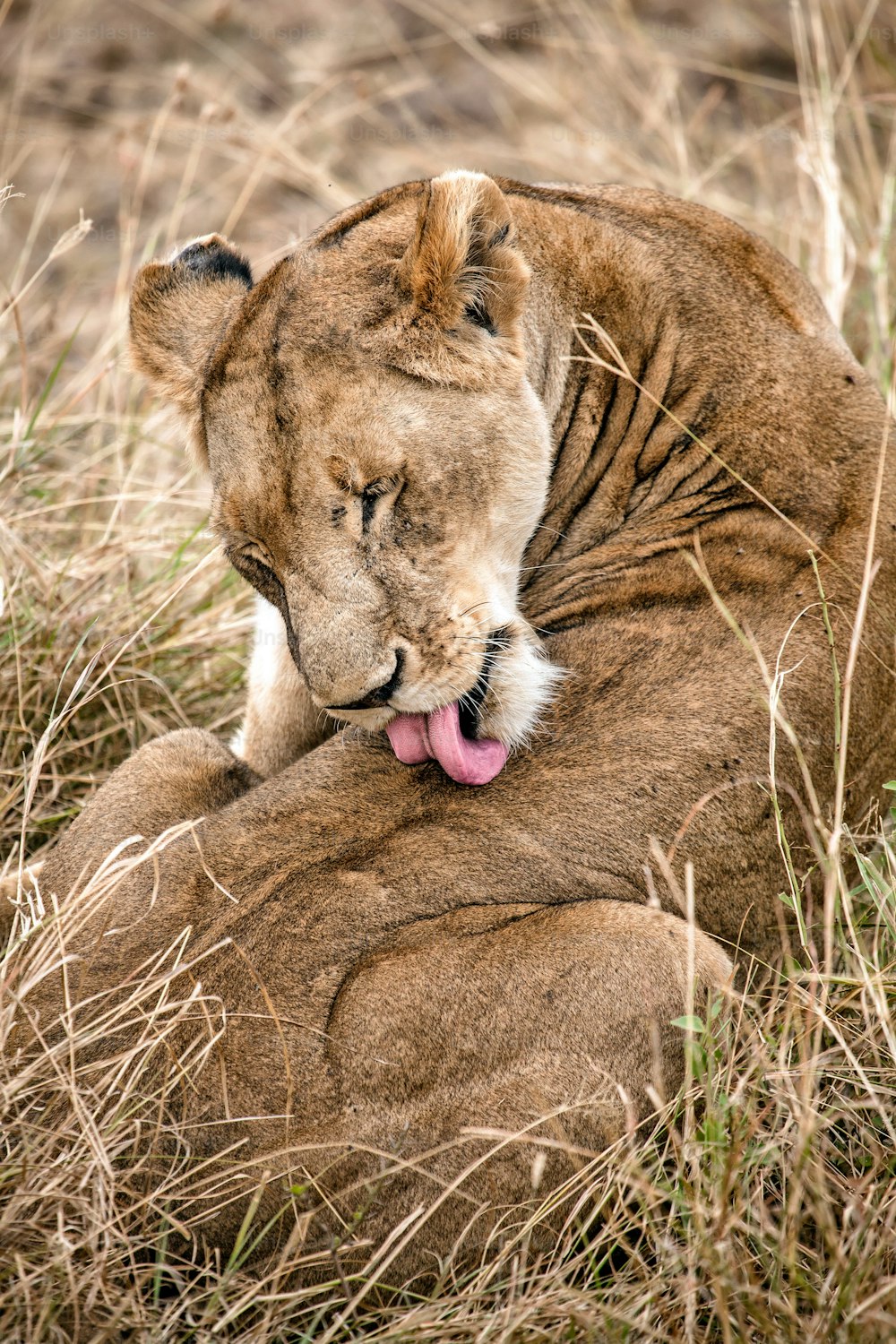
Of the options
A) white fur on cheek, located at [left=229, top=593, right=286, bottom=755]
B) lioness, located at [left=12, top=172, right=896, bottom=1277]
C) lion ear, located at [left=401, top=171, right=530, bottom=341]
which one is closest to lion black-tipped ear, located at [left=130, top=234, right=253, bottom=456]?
lioness, located at [left=12, top=172, right=896, bottom=1277]

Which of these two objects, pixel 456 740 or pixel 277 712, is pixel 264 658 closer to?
pixel 277 712

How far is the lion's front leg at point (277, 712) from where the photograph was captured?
12.5 ft

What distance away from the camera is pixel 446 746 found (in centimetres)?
324

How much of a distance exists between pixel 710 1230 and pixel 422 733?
4.06ft

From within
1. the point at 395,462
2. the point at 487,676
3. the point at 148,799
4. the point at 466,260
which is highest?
the point at 466,260

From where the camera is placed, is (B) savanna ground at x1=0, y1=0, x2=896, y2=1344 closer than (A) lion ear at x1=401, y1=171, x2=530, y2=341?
Yes

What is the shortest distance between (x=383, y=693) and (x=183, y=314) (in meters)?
1.26

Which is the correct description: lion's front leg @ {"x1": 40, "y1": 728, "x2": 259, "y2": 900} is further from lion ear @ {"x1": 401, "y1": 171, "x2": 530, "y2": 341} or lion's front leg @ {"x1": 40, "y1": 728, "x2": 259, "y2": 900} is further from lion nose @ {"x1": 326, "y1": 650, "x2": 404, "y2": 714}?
lion ear @ {"x1": 401, "y1": 171, "x2": 530, "y2": 341}

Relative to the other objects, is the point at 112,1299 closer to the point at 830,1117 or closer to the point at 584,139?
the point at 830,1117

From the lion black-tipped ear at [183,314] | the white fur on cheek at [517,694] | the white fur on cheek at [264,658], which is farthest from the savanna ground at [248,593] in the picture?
the white fur on cheek at [517,694]

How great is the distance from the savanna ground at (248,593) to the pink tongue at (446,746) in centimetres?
75

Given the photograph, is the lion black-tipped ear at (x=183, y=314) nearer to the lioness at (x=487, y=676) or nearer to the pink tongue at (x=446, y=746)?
Answer: the lioness at (x=487, y=676)

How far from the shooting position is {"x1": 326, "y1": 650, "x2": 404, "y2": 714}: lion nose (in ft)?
10.6

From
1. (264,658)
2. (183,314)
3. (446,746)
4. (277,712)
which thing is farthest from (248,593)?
(446,746)
